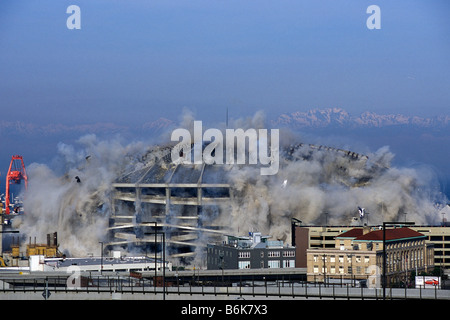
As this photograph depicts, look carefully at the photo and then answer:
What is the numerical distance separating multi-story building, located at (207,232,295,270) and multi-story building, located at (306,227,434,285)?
8.17m

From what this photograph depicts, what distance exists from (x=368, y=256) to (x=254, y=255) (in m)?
20.1

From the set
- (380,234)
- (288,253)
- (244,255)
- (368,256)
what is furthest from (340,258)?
(244,255)

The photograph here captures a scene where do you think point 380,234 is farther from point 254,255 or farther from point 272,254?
point 254,255

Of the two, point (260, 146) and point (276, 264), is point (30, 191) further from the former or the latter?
point (276, 264)

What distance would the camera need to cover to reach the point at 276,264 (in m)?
144

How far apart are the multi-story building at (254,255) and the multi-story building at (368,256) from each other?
8.17 meters

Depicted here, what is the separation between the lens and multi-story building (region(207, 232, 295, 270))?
143 meters

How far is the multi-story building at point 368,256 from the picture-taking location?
12612 centimetres

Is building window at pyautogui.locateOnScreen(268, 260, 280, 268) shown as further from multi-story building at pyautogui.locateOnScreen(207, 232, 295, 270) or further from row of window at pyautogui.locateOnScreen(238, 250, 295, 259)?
row of window at pyautogui.locateOnScreen(238, 250, 295, 259)

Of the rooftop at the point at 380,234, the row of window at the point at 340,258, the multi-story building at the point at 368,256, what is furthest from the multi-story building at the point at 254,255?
the row of window at the point at 340,258

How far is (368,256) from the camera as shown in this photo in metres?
127

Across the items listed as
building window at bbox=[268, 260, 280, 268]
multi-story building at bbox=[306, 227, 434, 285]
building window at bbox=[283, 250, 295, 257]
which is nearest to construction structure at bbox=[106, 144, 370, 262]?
building window at bbox=[268, 260, 280, 268]
